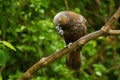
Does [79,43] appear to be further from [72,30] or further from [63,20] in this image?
[72,30]

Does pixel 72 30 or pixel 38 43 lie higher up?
pixel 72 30

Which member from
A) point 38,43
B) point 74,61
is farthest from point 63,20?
point 38,43

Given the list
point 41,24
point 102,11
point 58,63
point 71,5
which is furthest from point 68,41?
point 102,11

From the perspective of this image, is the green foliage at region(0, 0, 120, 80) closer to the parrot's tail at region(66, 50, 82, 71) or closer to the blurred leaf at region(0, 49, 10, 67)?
the parrot's tail at region(66, 50, 82, 71)

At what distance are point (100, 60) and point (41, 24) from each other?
1.52 metres

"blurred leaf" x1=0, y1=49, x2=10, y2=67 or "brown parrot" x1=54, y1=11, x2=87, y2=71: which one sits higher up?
"blurred leaf" x1=0, y1=49, x2=10, y2=67

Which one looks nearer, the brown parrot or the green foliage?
the brown parrot

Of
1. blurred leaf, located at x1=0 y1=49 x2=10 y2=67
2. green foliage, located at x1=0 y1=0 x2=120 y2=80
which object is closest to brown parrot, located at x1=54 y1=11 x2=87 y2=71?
green foliage, located at x1=0 y1=0 x2=120 y2=80

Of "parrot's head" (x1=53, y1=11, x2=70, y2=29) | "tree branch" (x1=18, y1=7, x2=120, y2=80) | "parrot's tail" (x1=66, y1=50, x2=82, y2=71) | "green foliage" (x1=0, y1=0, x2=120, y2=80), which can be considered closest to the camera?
"tree branch" (x1=18, y1=7, x2=120, y2=80)

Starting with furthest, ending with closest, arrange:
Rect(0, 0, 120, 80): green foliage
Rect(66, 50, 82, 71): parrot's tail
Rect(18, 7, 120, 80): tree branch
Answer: Rect(0, 0, 120, 80): green foliage → Rect(66, 50, 82, 71): parrot's tail → Rect(18, 7, 120, 80): tree branch

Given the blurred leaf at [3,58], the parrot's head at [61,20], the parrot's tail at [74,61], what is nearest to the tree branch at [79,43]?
the blurred leaf at [3,58]

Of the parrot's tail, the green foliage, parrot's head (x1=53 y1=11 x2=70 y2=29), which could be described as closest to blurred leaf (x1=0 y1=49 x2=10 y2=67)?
parrot's head (x1=53 y1=11 x2=70 y2=29)

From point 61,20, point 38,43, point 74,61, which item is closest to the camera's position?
point 61,20

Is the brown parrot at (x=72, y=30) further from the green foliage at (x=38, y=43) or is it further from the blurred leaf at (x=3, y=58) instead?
the blurred leaf at (x=3, y=58)
